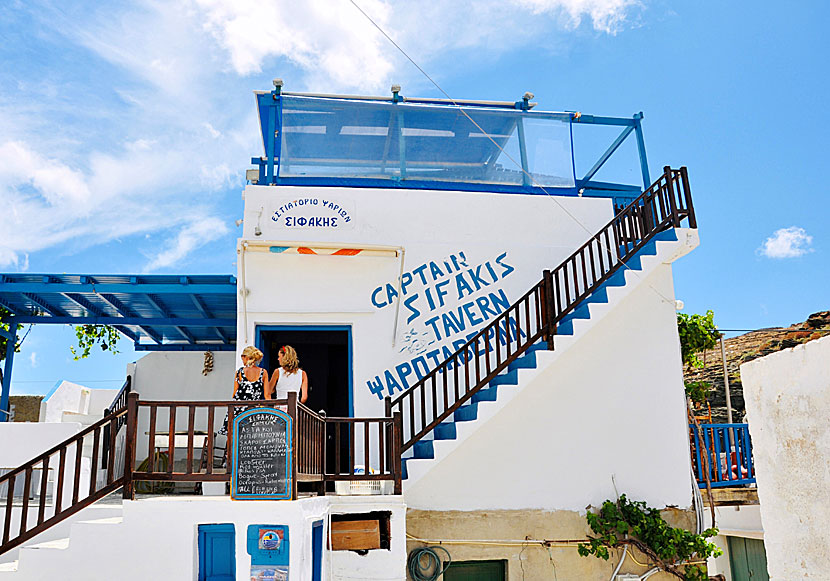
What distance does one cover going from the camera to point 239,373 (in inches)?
287

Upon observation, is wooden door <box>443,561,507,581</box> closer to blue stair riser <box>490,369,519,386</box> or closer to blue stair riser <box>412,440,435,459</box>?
blue stair riser <box>412,440,435,459</box>

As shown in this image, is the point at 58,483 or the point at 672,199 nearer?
the point at 58,483

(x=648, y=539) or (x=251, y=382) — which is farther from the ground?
(x=251, y=382)

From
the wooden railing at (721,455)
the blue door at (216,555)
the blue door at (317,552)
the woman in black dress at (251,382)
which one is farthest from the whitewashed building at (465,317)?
the blue door at (216,555)

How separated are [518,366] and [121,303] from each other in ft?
20.4

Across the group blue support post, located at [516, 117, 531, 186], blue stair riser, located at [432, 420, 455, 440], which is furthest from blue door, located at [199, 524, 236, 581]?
blue support post, located at [516, 117, 531, 186]

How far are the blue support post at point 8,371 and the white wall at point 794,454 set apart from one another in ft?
33.3

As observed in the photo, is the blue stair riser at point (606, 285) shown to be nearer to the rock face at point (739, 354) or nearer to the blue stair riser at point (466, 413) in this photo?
the blue stair riser at point (466, 413)

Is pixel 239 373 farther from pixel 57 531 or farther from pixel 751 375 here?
pixel 751 375

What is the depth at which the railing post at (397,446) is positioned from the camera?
7086mm

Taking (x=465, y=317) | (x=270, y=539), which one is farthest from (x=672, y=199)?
(x=270, y=539)

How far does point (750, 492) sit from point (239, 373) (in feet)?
23.2

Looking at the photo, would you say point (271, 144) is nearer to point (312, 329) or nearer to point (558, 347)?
point (312, 329)

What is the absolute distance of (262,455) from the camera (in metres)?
5.68
